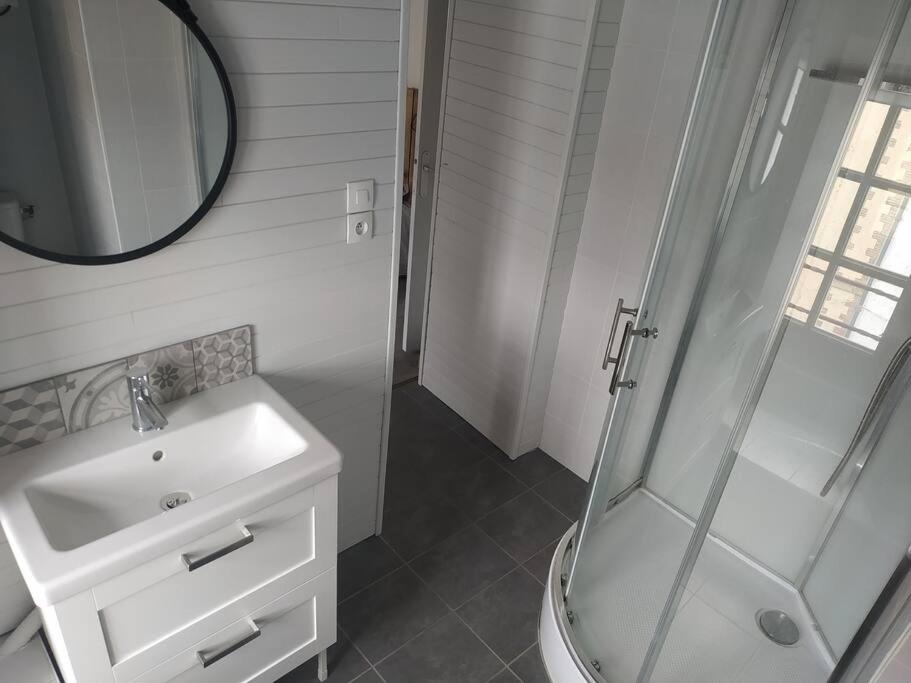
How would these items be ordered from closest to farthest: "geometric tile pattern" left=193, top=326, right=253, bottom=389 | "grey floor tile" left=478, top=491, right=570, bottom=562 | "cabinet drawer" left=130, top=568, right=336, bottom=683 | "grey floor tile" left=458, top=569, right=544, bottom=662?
1. "cabinet drawer" left=130, top=568, right=336, bottom=683
2. "geometric tile pattern" left=193, top=326, right=253, bottom=389
3. "grey floor tile" left=458, top=569, right=544, bottom=662
4. "grey floor tile" left=478, top=491, right=570, bottom=562

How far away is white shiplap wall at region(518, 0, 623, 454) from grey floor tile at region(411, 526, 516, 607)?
0.61 metres

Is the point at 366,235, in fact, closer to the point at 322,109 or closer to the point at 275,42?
the point at 322,109

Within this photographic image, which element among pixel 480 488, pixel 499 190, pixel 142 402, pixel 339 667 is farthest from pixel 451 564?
pixel 499 190

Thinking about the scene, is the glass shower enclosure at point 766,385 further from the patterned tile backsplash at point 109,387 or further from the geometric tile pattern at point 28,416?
the geometric tile pattern at point 28,416

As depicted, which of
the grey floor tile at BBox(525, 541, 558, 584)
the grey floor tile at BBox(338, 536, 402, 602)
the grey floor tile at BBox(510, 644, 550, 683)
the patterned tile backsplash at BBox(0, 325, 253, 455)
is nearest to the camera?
the patterned tile backsplash at BBox(0, 325, 253, 455)

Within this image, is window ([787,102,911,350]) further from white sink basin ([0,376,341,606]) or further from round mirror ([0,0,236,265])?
round mirror ([0,0,236,265])

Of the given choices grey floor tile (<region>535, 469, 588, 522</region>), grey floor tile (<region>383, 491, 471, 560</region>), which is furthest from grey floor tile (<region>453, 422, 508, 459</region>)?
grey floor tile (<region>383, 491, 471, 560</region>)

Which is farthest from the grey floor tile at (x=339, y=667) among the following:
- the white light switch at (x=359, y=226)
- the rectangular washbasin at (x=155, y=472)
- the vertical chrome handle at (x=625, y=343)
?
the white light switch at (x=359, y=226)

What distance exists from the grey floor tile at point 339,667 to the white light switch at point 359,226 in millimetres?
1303

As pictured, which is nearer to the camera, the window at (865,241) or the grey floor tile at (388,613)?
the window at (865,241)

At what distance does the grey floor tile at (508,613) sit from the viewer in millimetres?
2270

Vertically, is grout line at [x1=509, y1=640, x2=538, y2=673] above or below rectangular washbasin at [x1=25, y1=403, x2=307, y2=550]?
below

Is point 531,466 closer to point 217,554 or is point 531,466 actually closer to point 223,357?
point 223,357

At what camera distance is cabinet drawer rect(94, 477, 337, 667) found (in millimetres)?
1419
